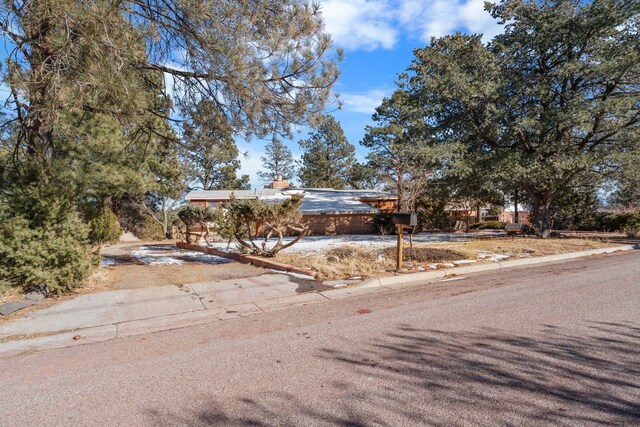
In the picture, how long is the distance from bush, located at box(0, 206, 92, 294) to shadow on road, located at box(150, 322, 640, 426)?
4891mm

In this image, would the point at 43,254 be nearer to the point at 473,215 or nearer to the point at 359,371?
the point at 359,371

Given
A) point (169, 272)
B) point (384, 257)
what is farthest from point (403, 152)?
point (169, 272)

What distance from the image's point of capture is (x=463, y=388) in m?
3.23

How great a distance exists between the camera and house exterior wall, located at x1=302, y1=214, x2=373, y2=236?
25.4 meters

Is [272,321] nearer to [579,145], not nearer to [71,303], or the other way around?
[71,303]

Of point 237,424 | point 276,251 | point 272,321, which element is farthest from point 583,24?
point 237,424

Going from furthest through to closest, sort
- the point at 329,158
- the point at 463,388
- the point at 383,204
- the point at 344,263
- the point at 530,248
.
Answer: the point at 329,158
the point at 383,204
the point at 530,248
the point at 344,263
the point at 463,388

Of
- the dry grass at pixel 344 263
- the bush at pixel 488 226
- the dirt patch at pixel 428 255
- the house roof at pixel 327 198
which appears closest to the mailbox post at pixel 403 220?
the dry grass at pixel 344 263

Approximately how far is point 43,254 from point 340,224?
66.6 ft

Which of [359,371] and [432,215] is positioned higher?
[432,215]

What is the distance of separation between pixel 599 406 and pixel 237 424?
2716mm

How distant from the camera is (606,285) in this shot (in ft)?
24.0

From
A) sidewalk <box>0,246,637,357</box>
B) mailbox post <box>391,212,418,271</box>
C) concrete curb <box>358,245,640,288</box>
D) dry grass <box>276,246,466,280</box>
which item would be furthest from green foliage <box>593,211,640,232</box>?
sidewalk <box>0,246,637,357</box>

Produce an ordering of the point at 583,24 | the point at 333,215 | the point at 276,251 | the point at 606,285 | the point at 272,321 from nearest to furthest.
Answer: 1. the point at 272,321
2. the point at 606,285
3. the point at 276,251
4. the point at 583,24
5. the point at 333,215
